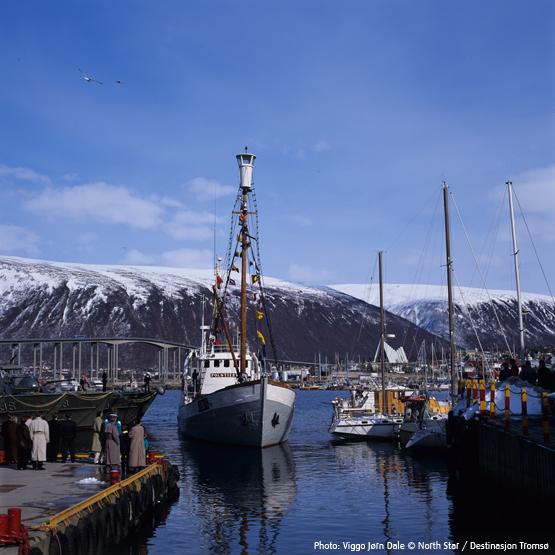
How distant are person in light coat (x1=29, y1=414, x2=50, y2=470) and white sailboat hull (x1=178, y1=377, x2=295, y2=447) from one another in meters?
20.2

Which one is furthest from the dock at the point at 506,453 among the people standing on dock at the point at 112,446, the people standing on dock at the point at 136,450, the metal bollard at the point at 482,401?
→ the people standing on dock at the point at 112,446

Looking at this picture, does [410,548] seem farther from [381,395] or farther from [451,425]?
[381,395]

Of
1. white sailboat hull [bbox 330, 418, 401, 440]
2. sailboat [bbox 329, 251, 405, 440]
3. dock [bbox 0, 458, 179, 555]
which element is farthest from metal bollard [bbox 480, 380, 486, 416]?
white sailboat hull [bbox 330, 418, 401, 440]

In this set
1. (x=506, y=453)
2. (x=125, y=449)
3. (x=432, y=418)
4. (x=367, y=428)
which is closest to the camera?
(x=506, y=453)

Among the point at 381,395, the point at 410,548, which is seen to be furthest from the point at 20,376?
the point at 410,548

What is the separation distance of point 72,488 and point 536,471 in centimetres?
1506

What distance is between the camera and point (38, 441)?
2975 cm

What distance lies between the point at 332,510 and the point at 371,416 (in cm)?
2961

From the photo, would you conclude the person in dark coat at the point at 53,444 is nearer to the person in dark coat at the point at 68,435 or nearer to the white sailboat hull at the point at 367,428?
the person in dark coat at the point at 68,435

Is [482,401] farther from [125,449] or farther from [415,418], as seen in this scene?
[125,449]

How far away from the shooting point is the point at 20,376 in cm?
6238

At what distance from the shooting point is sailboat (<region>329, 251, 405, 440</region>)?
55.2m

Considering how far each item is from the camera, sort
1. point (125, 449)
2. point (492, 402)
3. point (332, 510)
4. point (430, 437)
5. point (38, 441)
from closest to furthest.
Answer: point (332, 510), point (38, 441), point (125, 449), point (492, 402), point (430, 437)

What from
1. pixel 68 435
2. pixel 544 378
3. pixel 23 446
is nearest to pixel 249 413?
pixel 68 435
